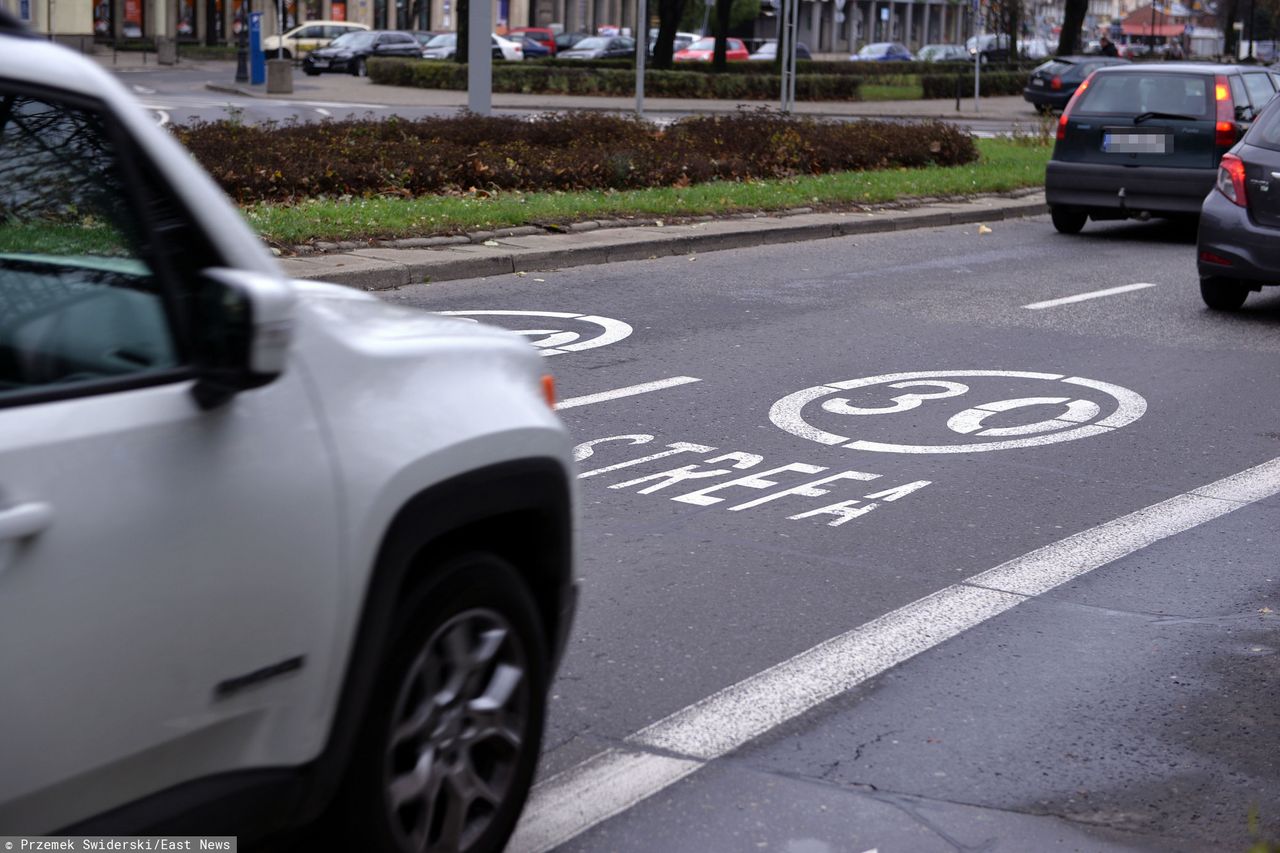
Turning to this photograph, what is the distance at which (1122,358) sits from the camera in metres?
9.98

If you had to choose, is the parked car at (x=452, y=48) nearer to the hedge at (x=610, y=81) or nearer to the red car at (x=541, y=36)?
the red car at (x=541, y=36)

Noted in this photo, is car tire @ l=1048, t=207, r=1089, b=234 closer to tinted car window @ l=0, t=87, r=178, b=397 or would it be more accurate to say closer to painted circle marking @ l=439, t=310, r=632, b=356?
painted circle marking @ l=439, t=310, r=632, b=356

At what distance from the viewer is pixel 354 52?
57250mm

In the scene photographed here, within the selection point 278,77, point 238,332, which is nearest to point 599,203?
point 238,332

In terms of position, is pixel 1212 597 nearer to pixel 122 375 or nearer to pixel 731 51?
pixel 122 375

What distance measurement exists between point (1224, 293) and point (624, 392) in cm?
539

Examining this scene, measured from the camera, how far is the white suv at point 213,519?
2.45 metres

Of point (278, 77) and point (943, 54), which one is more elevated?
point (943, 54)

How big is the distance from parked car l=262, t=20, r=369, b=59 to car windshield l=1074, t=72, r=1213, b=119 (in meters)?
46.9

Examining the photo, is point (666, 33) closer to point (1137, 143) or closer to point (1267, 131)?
point (1137, 143)

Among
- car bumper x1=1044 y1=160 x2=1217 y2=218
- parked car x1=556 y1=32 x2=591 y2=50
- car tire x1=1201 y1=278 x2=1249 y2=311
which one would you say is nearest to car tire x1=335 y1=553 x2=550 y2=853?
car tire x1=1201 y1=278 x2=1249 y2=311

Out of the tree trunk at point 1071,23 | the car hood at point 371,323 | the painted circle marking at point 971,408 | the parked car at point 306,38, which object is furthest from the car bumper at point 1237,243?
the parked car at point 306,38

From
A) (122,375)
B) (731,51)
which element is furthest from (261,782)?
(731,51)

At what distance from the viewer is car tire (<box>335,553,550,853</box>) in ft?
10.1
